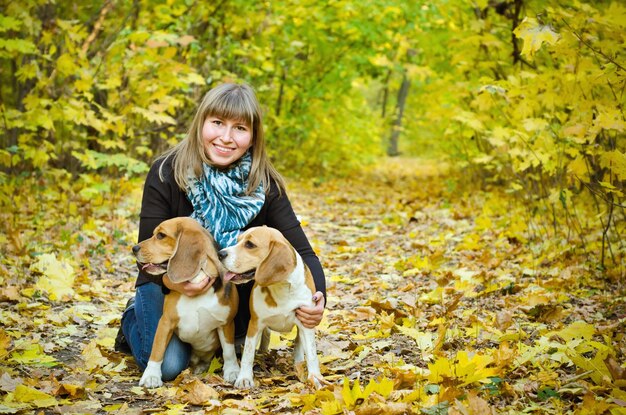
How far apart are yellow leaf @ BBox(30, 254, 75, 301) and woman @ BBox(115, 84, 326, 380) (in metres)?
1.25

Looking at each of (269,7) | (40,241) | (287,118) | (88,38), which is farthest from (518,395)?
(287,118)

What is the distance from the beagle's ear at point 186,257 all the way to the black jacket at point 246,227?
0.46 meters

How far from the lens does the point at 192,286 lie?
11.6 ft

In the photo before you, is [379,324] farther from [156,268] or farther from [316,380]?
[156,268]

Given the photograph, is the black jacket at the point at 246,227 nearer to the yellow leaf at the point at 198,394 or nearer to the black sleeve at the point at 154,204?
the black sleeve at the point at 154,204

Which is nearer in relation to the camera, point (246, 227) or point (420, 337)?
point (420, 337)

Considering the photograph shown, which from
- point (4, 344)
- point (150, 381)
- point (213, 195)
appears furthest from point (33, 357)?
point (213, 195)

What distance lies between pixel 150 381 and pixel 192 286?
0.61 metres

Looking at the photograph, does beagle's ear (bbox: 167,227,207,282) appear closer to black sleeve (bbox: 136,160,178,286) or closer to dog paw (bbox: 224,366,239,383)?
black sleeve (bbox: 136,160,178,286)

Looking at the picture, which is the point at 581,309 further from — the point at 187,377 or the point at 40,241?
the point at 40,241

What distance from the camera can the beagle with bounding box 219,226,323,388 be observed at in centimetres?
336

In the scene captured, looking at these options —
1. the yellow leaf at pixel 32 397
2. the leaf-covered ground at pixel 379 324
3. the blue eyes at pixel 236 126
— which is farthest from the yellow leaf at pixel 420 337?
the yellow leaf at pixel 32 397

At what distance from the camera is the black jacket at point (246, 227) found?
395cm

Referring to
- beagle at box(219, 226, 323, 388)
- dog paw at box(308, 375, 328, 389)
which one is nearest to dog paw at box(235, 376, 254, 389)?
beagle at box(219, 226, 323, 388)
